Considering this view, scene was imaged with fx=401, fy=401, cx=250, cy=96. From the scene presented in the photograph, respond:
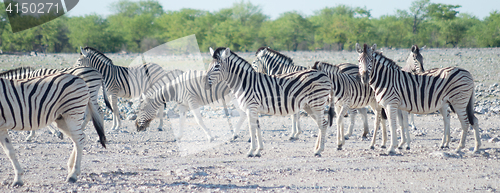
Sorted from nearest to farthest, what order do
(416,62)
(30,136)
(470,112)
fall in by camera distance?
(470,112) → (30,136) → (416,62)

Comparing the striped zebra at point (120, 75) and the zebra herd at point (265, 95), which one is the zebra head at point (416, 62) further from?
the striped zebra at point (120, 75)

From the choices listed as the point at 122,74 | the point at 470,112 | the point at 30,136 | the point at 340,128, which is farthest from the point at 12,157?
the point at 470,112

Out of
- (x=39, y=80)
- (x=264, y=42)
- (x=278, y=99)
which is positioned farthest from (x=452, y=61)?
(x=264, y=42)

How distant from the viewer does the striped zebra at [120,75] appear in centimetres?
1005

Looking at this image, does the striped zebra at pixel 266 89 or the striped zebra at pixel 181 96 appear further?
the striped zebra at pixel 181 96

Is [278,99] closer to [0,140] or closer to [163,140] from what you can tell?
[163,140]

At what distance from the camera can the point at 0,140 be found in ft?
16.1

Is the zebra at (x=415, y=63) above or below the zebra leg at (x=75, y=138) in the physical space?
above

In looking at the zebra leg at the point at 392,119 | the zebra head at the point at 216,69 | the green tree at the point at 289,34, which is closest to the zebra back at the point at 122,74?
the zebra head at the point at 216,69

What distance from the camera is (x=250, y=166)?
600 centimetres

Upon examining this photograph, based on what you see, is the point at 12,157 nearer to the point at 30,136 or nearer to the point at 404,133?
the point at 30,136

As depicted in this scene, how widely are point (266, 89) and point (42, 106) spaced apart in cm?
331

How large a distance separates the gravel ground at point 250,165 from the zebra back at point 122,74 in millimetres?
1257

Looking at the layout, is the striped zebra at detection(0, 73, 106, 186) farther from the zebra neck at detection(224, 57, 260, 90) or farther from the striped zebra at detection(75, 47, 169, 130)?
the striped zebra at detection(75, 47, 169, 130)
